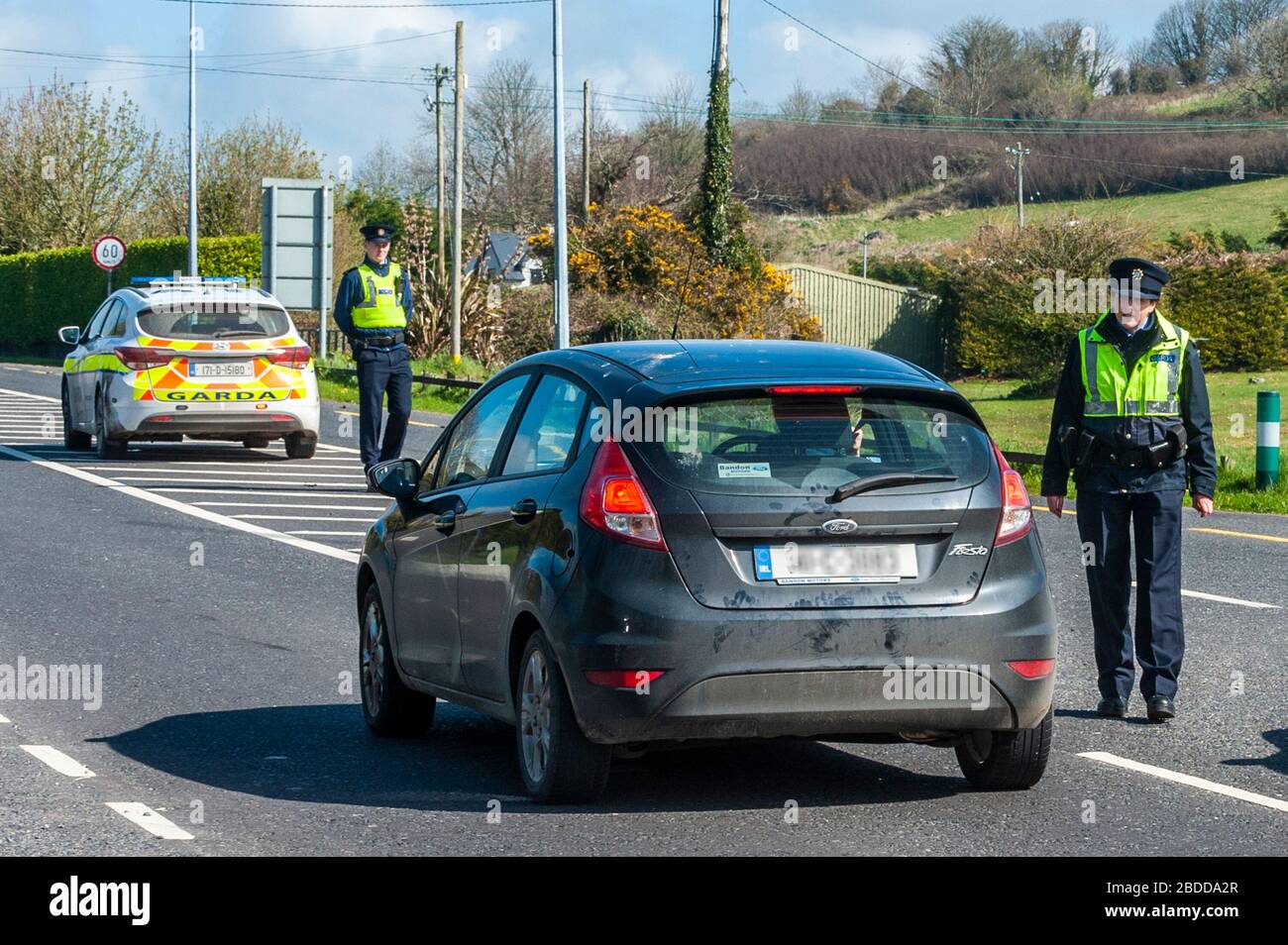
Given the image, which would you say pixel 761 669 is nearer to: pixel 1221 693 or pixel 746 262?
pixel 1221 693

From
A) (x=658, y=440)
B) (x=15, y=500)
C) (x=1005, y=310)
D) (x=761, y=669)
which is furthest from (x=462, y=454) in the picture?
(x=1005, y=310)

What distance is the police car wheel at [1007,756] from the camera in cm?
643

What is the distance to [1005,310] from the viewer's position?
45500mm

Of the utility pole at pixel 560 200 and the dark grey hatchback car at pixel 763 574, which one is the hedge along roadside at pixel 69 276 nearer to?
the utility pole at pixel 560 200

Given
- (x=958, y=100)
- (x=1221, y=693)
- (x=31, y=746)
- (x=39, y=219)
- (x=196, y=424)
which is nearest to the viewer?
(x=31, y=746)

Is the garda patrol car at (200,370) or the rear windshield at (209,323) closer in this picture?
the garda patrol car at (200,370)

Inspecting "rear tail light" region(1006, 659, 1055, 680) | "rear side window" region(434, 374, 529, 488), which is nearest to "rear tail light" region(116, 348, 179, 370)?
"rear side window" region(434, 374, 529, 488)

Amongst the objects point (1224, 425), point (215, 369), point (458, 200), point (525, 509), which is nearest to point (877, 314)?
point (458, 200)

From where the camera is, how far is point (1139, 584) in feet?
26.5

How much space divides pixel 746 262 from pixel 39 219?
35.7 meters

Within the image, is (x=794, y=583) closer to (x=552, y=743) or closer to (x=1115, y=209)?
(x=552, y=743)

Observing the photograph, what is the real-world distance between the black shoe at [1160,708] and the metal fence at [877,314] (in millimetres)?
45308

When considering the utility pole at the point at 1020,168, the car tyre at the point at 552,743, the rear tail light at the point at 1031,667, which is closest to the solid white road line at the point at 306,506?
the car tyre at the point at 552,743

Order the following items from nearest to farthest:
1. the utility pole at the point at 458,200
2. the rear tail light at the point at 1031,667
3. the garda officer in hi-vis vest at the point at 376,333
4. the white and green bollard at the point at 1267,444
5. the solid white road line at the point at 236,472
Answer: the rear tail light at the point at 1031,667, the garda officer in hi-vis vest at the point at 376,333, the white and green bollard at the point at 1267,444, the solid white road line at the point at 236,472, the utility pole at the point at 458,200
